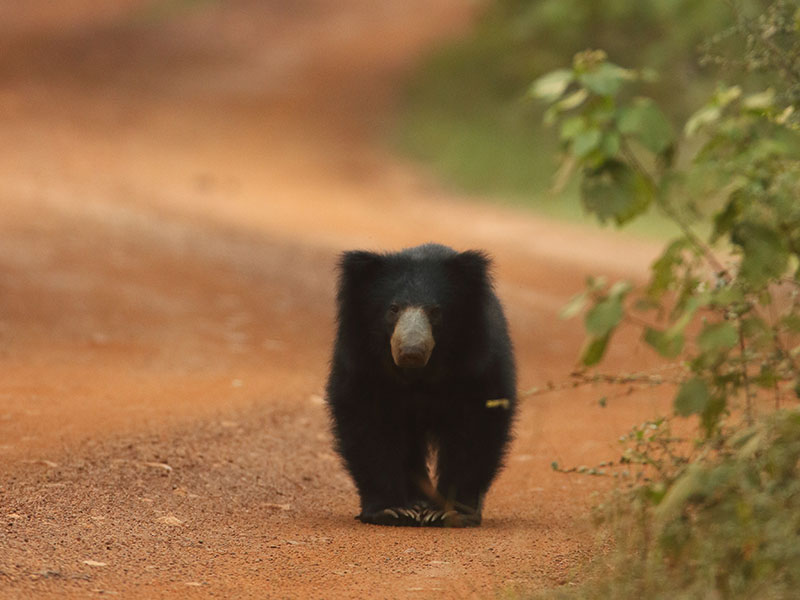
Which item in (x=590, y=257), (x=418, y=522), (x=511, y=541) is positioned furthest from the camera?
(x=590, y=257)

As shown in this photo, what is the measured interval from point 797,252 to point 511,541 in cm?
179

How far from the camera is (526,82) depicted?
24516 millimetres

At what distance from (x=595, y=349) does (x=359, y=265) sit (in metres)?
2.15

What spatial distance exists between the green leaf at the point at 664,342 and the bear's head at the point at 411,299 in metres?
1.94

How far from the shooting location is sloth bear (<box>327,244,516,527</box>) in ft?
17.2

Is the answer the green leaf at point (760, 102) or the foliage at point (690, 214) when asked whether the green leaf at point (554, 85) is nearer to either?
the foliage at point (690, 214)

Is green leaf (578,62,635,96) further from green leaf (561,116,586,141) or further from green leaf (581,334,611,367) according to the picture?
green leaf (581,334,611,367)

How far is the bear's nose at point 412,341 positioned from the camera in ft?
16.1

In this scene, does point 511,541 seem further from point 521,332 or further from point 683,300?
point 521,332

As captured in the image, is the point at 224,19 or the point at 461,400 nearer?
the point at 461,400

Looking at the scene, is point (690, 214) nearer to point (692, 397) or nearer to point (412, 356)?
point (692, 397)

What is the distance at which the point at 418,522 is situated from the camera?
529 centimetres

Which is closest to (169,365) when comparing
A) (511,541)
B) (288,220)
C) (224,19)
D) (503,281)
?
(511,541)

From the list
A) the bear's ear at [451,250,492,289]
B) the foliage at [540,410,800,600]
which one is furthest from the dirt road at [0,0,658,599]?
the bear's ear at [451,250,492,289]
